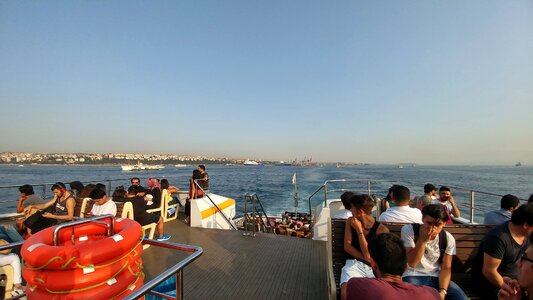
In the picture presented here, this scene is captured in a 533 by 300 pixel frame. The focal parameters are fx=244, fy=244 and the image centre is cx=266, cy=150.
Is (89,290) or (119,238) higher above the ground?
(119,238)

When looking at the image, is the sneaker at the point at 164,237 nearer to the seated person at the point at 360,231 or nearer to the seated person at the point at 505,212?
the seated person at the point at 360,231

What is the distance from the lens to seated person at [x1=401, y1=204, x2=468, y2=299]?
Result: 226 cm

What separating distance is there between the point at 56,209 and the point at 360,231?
611 centimetres

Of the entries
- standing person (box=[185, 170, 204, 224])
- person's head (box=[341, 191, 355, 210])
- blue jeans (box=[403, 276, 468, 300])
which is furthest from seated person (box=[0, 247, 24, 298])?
blue jeans (box=[403, 276, 468, 300])

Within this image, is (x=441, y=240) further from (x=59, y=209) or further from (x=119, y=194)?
(x=59, y=209)

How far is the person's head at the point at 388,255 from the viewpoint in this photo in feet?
5.03

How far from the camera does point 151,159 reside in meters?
104

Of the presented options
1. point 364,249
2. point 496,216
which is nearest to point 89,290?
point 364,249

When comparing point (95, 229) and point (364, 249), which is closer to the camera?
point (95, 229)

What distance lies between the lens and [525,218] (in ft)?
7.10

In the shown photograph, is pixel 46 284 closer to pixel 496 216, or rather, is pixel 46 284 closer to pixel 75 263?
pixel 75 263

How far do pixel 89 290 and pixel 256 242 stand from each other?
3.87 metres

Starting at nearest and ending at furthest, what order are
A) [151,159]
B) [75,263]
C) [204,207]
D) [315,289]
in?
1. [75,263]
2. [315,289]
3. [204,207]
4. [151,159]

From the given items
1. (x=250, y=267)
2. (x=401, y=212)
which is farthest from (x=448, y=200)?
(x=250, y=267)
